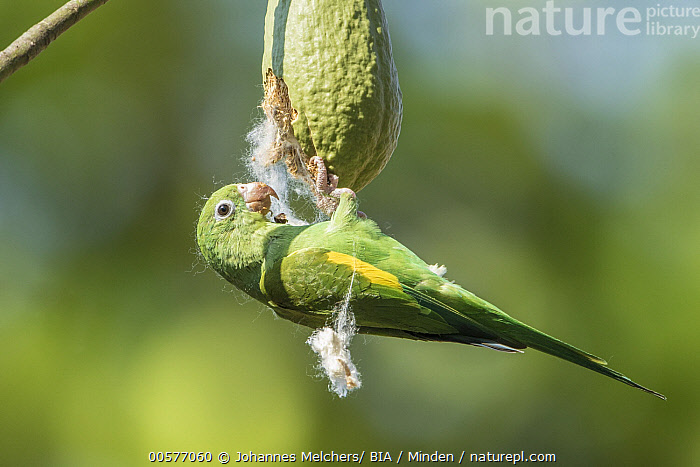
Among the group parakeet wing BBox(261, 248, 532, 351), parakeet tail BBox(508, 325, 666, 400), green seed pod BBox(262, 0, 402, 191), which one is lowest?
parakeet tail BBox(508, 325, 666, 400)

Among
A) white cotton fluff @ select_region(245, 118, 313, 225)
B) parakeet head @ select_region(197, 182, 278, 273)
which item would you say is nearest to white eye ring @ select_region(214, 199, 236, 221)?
parakeet head @ select_region(197, 182, 278, 273)

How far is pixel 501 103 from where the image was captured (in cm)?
747

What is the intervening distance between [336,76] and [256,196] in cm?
62

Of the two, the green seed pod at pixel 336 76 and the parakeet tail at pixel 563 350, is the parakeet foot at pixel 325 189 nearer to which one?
the green seed pod at pixel 336 76

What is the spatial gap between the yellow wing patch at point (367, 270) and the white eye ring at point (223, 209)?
0.51 meters

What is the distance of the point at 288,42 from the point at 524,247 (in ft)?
16.7

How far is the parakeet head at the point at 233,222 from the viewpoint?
282cm

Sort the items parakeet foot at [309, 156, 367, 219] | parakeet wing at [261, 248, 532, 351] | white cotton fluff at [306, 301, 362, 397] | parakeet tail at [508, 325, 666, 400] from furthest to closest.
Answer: parakeet foot at [309, 156, 367, 219] < parakeet wing at [261, 248, 532, 351] < white cotton fluff at [306, 301, 362, 397] < parakeet tail at [508, 325, 666, 400]

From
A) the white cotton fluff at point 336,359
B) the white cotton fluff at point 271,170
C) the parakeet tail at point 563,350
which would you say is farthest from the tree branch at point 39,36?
the parakeet tail at point 563,350

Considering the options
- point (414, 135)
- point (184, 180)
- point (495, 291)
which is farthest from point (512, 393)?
point (184, 180)

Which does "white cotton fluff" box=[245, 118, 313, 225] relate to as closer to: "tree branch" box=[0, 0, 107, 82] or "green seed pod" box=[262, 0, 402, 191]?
"green seed pod" box=[262, 0, 402, 191]

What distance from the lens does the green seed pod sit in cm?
265

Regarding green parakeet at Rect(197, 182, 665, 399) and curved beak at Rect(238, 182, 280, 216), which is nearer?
green parakeet at Rect(197, 182, 665, 399)

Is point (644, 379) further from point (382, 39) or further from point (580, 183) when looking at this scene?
point (382, 39)
